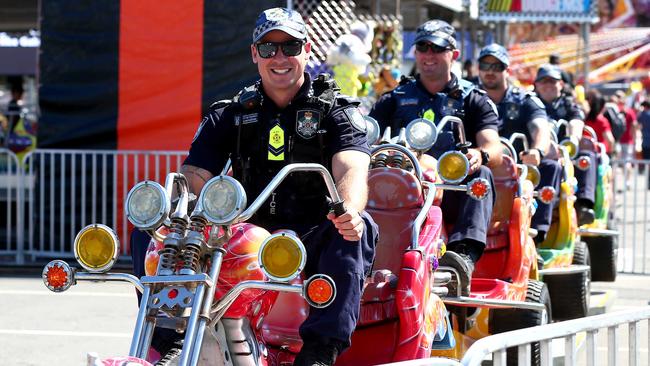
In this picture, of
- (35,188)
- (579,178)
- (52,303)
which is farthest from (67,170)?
(579,178)

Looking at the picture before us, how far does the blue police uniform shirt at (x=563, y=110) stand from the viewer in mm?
12430

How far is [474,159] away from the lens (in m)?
7.51

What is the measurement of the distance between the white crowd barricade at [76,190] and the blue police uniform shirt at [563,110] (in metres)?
3.68

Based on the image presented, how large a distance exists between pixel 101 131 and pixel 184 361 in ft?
30.1

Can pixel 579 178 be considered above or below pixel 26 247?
above

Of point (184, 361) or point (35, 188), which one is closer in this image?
point (184, 361)

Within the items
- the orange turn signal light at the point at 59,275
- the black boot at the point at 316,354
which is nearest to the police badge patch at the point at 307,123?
the black boot at the point at 316,354

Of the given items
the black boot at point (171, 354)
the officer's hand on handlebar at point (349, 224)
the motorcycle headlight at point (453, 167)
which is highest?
the motorcycle headlight at point (453, 167)

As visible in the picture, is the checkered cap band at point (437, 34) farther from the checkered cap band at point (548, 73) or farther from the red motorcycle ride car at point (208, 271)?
the checkered cap band at point (548, 73)

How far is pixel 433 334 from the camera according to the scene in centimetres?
597

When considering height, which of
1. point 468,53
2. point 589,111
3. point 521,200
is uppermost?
point 468,53

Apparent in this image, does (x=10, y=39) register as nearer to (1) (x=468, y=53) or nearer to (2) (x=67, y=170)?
(1) (x=468, y=53)

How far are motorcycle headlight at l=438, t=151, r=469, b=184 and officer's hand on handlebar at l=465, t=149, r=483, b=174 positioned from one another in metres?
0.22

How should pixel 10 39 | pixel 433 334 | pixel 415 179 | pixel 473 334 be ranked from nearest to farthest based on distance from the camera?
1. pixel 433 334
2. pixel 415 179
3. pixel 473 334
4. pixel 10 39
